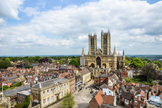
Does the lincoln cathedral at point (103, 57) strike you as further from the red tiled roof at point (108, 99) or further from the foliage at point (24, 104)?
the foliage at point (24, 104)

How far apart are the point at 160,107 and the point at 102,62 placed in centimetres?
5405

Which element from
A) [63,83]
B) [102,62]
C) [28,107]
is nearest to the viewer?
[28,107]

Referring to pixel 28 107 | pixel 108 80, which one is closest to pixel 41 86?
pixel 28 107

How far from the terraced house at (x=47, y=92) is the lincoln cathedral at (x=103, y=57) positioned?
42860 millimetres

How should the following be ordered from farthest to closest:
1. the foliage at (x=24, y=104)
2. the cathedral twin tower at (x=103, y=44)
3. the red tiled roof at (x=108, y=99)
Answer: the cathedral twin tower at (x=103, y=44) → the red tiled roof at (x=108, y=99) → the foliage at (x=24, y=104)

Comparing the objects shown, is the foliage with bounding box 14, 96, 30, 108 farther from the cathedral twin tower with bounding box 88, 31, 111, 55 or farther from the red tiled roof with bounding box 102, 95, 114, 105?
the cathedral twin tower with bounding box 88, 31, 111, 55

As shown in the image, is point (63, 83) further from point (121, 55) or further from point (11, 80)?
point (121, 55)

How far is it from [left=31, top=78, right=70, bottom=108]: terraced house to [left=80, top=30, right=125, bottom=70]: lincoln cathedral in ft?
141

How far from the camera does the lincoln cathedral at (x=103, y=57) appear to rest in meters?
76.4

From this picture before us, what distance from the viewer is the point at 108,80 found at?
120 ft

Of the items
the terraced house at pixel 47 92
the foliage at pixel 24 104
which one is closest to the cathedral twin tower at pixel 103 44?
the terraced house at pixel 47 92

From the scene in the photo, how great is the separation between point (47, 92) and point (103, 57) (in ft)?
181

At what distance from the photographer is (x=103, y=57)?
78000 mm

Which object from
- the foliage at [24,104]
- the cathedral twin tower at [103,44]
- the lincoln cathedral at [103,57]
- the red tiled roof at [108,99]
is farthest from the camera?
the cathedral twin tower at [103,44]
